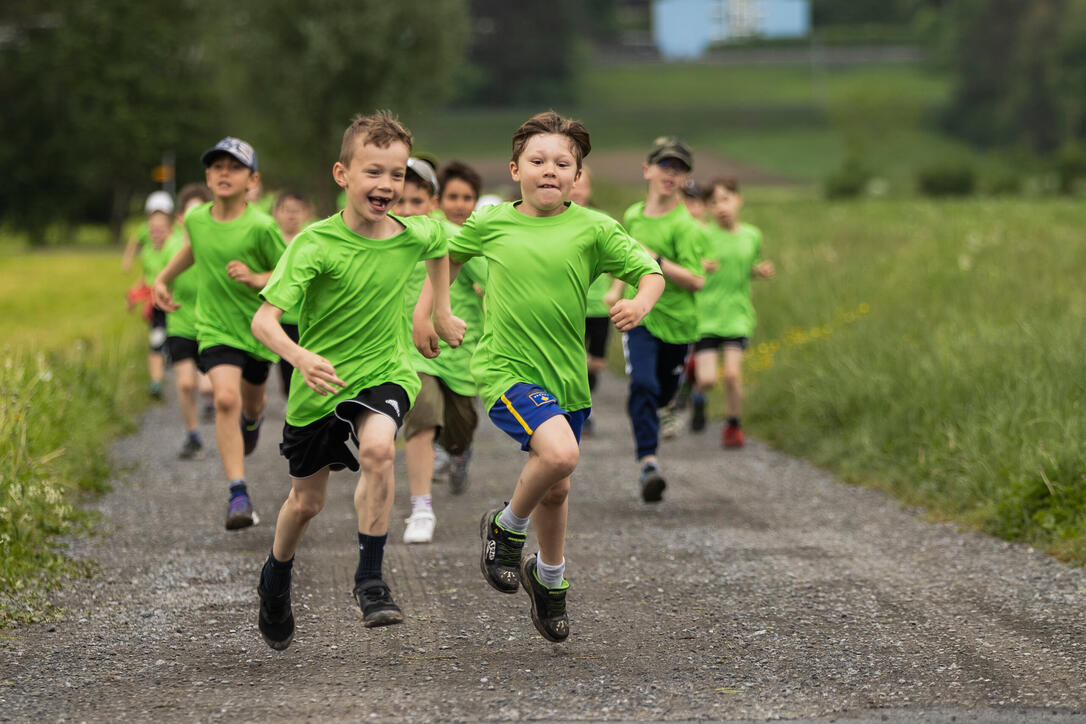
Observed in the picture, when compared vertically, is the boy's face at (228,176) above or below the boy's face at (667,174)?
above

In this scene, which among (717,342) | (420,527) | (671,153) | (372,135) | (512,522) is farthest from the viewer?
(717,342)

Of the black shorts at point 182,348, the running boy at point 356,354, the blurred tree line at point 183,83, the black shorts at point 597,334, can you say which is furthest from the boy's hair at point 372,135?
the blurred tree line at point 183,83

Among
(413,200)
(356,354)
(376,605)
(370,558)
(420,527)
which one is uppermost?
(413,200)

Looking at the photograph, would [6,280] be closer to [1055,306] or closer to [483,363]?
[1055,306]

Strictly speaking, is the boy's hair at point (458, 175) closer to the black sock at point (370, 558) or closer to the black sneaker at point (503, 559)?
the black sneaker at point (503, 559)

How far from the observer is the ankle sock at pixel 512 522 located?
548 cm

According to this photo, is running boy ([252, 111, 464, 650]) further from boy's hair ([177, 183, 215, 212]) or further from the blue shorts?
boy's hair ([177, 183, 215, 212])

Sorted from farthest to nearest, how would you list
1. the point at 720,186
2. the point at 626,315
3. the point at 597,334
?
the point at 597,334
the point at 720,186
the point at 626,315

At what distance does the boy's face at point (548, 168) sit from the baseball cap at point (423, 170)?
7.94 feet

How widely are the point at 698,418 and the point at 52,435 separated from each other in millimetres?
5259

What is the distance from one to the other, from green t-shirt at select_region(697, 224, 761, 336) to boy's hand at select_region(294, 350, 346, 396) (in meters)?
A: 6.42

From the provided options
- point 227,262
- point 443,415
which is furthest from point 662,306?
point 227,262

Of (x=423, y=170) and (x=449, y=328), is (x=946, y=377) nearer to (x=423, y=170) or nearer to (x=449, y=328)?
(x=423, y=170)

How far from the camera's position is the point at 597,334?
1196 centimetres
